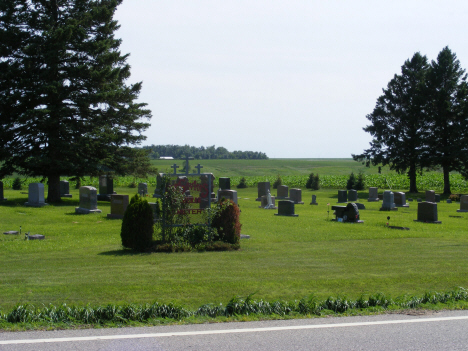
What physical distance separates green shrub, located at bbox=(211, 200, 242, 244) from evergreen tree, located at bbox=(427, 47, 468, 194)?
129 ft

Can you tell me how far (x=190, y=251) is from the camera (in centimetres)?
1286

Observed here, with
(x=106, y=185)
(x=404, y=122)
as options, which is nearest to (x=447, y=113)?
(x=404, y=122)

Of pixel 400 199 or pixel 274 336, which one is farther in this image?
pixel 400 199

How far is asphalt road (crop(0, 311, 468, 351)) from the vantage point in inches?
204

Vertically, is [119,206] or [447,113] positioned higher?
[447,113]

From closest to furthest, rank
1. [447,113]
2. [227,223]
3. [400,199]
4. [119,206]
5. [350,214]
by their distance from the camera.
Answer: [227,223]
[350,214]
[119,206]
[400,199]
[447,113]

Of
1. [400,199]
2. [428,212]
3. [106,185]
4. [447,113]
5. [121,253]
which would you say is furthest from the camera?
[447,113]

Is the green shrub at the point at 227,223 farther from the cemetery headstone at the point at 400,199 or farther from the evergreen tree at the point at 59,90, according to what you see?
the cemetery headstone at the point at 400,199

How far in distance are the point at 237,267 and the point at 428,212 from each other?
15269 millimetres

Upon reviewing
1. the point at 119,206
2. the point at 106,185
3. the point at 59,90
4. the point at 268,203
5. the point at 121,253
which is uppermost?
the point at 59,90

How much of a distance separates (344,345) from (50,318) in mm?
Result: 3840

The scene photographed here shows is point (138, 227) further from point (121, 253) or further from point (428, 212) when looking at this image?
point (428, 212)

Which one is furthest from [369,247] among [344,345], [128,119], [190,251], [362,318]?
[128,119]

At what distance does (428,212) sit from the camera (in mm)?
22500
